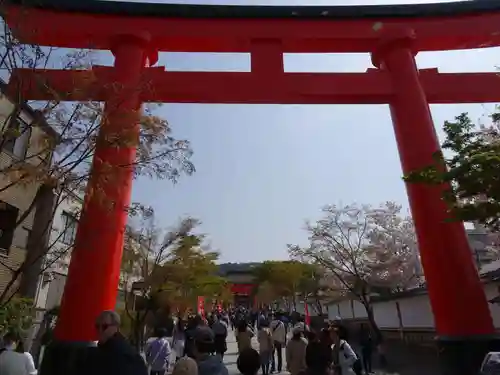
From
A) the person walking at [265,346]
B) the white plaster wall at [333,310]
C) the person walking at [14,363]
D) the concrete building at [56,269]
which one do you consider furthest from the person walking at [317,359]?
the white plaster wall at [333,310]

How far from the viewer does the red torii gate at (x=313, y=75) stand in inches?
293

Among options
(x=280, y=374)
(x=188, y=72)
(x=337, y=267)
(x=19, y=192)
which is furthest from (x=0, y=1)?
(x=337, y=267)

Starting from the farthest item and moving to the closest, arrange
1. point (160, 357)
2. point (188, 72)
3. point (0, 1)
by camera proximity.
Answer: point (188, 72) → point (160, 357) → point (0, 1)

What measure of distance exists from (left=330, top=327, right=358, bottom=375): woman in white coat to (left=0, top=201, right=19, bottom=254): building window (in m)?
9.08

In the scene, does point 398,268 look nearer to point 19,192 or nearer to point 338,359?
point 338,359

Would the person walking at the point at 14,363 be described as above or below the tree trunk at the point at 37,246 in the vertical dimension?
below

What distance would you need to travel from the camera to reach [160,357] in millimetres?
7504

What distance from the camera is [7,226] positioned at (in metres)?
11.1

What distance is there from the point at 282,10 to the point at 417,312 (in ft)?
35.3

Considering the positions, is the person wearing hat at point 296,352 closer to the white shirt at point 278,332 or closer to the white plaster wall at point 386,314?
the white shirt at point 278,332

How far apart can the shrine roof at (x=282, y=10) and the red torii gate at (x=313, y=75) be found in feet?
0.08

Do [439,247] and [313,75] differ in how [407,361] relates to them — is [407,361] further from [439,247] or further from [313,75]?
[313,75]

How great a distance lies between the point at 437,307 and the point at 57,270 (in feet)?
38.8

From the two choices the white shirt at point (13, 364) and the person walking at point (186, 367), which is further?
the white shirt at point (13, 364)
